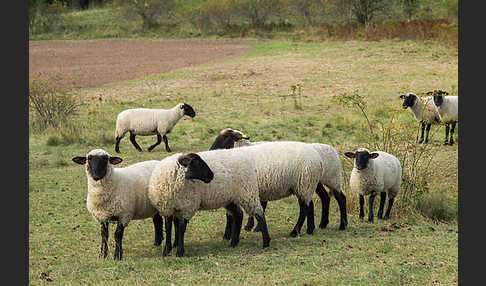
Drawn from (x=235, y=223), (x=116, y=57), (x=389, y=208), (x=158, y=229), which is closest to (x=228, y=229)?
(x=235, y=223)

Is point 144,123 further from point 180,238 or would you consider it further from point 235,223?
point 180,238

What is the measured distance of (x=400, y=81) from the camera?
85.7ft

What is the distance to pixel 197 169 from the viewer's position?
329 inches

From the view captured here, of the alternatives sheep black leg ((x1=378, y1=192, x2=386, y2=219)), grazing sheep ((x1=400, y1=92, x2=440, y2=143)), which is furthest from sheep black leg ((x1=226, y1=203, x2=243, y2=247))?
grazing sheep ((x1=400, y1=92, x2=440, y2=143))

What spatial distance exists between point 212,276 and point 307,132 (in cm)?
1170

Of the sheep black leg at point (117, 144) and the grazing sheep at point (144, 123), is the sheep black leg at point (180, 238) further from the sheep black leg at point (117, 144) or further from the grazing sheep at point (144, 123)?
the sheep black leg at point (117, 144)

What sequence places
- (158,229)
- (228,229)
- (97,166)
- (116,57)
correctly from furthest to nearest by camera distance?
(116,57) < (228,229) < (158,229) < (97,166)

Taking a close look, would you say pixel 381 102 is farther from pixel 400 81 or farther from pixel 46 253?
pixel 46 253

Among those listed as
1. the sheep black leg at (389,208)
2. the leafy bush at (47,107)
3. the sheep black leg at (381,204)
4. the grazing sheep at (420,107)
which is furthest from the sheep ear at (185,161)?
the leafy bush at (47,107)

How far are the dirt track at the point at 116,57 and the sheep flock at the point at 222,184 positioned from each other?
1983 centimetres

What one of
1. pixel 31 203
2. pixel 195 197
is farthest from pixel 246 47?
pixel 195 197

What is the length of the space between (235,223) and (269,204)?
3.16 meters

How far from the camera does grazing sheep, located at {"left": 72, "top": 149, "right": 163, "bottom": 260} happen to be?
27.4 feet

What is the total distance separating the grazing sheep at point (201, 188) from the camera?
8.48m
